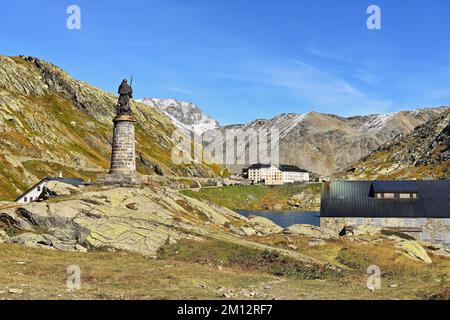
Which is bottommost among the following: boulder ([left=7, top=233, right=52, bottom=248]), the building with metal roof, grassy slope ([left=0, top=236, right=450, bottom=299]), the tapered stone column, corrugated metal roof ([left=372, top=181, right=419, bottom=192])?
grassy slope ([left=0, top=236, right=450, bottom=299])

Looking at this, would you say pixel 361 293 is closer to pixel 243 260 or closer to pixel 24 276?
pixel 243 260

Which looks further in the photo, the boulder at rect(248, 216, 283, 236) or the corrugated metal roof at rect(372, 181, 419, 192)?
the corrugated metal roof at rect(372, 181, 419, 192)

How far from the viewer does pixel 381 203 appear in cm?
7425

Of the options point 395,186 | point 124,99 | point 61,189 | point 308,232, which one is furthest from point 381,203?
point 61,189

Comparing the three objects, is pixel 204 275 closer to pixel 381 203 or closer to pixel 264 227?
pixel 264 227

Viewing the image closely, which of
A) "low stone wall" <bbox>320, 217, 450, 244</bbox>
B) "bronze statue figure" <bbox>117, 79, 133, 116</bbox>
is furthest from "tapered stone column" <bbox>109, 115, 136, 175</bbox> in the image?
"low stone wall" <bbox>320, 217, 450, 244</bbox>

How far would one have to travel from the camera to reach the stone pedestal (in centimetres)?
6031

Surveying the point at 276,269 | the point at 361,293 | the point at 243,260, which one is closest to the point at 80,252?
the point at 243,260

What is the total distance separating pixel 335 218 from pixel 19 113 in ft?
473

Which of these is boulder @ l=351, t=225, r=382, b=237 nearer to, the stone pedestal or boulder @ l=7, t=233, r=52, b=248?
the stone pedestal

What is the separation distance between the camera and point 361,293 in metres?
25.6

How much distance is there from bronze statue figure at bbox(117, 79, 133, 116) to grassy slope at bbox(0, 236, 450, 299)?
87.6 ft

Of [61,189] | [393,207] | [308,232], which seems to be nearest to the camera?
[61,189]

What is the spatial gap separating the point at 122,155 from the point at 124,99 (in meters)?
8.08
